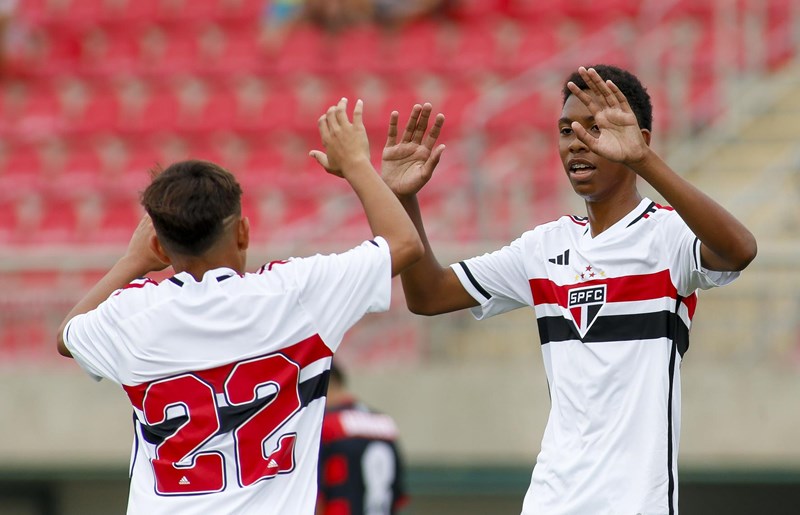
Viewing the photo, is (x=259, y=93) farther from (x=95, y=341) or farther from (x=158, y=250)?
(x=95, y=341)

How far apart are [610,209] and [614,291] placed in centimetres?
30

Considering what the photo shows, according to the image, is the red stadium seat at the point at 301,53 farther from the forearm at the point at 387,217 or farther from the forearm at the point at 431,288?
the forearm at the point at 387,217

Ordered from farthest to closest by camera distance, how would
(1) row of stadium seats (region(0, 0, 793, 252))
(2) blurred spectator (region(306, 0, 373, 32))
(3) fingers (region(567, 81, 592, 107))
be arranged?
(2) blurred spectator (region(306, 0, 373, 32))
(1) row of stadium seats (region(0, 0, 793, 252))
(3) fingers (region(567, 81, 592, 107))

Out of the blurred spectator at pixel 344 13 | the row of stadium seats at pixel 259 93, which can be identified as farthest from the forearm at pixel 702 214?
the blurred spectator at pixel 344 13

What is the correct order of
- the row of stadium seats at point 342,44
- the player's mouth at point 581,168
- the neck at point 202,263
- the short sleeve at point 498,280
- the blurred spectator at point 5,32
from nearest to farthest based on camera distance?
the neck at point 202,263
the player's mouth at point 581,168
the short sleeve at point 498,280
the row of stadium seats at point 342,44
the blurred spectator at point 5,32

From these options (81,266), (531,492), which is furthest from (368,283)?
(81,266)

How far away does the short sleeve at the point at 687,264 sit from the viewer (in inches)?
148

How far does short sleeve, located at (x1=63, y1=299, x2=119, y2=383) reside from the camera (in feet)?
12.0

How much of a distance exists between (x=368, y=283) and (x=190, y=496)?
759mm

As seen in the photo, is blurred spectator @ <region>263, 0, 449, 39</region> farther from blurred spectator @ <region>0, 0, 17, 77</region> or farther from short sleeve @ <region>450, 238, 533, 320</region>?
short sleeve @ <region>450, 238, 533, 320</region>

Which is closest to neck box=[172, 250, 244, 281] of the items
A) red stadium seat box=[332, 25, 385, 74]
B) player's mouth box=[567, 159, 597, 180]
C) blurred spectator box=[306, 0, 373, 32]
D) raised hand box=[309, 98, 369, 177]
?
raised hand box=[309, 98, 369, 177]

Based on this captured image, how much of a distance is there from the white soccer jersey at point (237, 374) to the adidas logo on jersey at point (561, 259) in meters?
0.71

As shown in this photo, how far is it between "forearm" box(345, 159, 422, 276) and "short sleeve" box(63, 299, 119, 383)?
790 mm

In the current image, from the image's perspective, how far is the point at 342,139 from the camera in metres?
3.72
